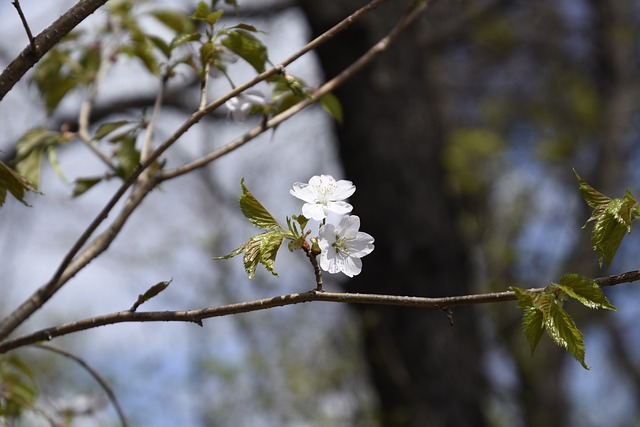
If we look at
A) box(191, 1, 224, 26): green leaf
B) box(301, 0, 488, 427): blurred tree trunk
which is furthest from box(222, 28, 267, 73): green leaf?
box(301, 0, 488, 427): blurred tree trunk

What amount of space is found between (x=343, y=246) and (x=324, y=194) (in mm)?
43

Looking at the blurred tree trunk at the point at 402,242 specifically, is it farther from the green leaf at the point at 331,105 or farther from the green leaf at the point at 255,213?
the green leaf at the point at 255,213

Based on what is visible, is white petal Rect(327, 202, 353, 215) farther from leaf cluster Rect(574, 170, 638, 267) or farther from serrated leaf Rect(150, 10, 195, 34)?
serrated leaf Rect(150, 10, 195, 34)

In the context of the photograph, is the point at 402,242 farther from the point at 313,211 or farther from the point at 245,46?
the point at 313,211

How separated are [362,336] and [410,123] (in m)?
0.64

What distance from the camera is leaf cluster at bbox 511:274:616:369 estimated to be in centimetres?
55

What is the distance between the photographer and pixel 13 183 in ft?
2.15

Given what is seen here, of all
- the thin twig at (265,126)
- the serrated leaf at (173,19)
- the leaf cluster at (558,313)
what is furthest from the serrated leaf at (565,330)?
the serrated leaf at (173,19)

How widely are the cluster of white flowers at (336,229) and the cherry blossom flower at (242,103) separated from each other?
0.94 ft

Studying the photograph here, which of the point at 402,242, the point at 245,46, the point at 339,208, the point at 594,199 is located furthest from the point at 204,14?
the point at 402,242

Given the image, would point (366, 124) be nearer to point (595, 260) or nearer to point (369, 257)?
point (369, 257)

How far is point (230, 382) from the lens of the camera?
549 centimetres

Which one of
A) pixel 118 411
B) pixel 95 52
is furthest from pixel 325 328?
pixel 118 411

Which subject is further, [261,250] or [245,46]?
[245,46]
